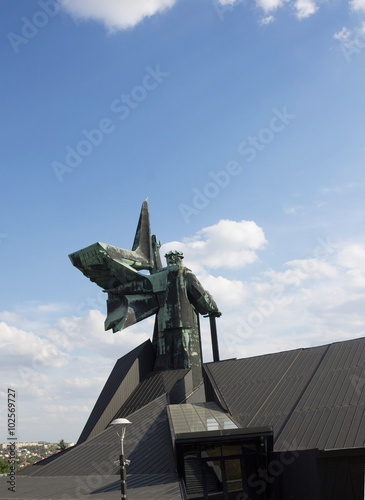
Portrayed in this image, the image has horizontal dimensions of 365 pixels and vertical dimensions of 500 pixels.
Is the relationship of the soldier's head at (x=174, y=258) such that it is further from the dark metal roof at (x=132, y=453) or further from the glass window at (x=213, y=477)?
the glass window at (x=213, y=477)

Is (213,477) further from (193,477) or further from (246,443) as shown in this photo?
(246,443)

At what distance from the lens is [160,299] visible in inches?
1128

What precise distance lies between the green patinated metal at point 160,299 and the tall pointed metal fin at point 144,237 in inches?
58.1

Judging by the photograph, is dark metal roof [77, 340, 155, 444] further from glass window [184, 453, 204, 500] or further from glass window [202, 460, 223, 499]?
glass window [202, 460, 223, 499]

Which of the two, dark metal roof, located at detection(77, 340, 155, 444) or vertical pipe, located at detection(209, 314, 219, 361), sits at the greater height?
vertical pipe, located at detection(209, 314, 219, 361)

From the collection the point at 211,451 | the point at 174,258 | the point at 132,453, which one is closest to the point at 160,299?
the point at 174,258

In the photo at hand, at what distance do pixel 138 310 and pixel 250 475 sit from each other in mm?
13263

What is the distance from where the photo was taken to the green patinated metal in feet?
90.4

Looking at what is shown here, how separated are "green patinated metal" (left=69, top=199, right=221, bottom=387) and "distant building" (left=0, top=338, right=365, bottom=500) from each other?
4.12m

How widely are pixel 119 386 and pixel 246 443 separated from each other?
32.4ft

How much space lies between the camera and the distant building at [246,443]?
49.6ft

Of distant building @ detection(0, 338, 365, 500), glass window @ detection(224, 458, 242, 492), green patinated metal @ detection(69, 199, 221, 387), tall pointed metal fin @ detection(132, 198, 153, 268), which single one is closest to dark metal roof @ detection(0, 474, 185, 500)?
distant building @ detection(0, 338, 365, 500)

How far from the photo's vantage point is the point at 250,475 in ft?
54.5

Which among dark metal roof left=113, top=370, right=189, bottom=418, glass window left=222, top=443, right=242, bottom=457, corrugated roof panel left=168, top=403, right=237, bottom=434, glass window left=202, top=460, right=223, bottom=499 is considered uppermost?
dark metal roof left=113, top=370, right=189, bottom=418
